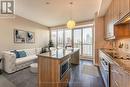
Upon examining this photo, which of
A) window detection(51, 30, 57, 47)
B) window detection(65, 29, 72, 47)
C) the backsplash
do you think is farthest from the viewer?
window detection(51, 30, 57, 47)

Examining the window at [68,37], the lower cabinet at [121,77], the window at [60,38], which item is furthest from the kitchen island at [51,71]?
the window at [60,38]

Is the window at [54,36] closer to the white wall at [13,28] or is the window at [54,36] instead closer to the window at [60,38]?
the window at [60,38]

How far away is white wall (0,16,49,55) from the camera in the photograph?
4336 mm

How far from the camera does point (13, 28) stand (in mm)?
4809

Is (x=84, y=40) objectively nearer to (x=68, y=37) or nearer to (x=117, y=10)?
(x=68, y=37)

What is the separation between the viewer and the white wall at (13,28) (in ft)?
14.2

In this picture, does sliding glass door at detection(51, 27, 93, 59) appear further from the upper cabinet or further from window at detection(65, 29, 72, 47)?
the upper cabinet

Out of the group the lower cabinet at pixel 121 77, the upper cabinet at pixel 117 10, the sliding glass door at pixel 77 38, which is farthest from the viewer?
the sliding glass door at pixel 77 38

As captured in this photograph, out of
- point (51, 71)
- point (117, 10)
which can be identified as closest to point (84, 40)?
point (117, 10)

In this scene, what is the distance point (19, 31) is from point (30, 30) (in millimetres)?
892

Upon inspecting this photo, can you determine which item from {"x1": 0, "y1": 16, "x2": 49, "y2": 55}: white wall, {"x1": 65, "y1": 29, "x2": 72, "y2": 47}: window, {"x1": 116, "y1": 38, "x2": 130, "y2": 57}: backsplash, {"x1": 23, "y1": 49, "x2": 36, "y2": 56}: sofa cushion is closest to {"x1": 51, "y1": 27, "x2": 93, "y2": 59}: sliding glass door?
{"x1": 65, "y1": 29, "x2": 72, "y2": 47}: window

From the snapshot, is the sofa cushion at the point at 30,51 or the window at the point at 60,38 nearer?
the sofa cushion at the point at 30,51

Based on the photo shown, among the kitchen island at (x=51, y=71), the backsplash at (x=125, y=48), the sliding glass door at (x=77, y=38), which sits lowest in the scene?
the kitchen island at (x=51, y=71)

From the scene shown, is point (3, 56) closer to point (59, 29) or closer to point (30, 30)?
point (30, 30)
